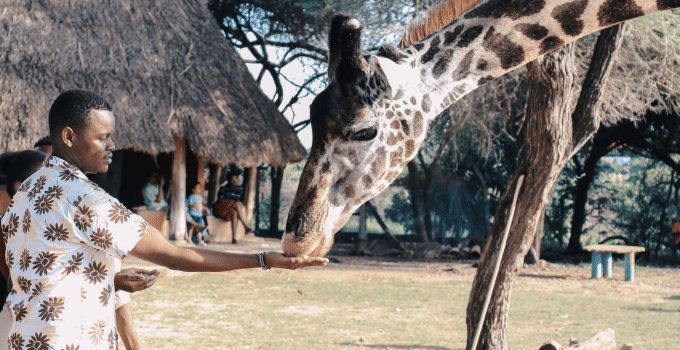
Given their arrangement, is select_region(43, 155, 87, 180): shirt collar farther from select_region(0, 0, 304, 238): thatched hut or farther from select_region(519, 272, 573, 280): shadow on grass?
select_region(519, 272, 573, 280): shadow on grass

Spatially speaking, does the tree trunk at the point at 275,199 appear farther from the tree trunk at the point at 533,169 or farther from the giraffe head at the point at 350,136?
the giraffe head at the point at 350,136

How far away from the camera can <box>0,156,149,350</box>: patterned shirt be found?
2559 mm

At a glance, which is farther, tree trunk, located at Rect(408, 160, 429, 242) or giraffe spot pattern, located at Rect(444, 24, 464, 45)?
tree trunk, located at Rect(408, 160, 429, 242)

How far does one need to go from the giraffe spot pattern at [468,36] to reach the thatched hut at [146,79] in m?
9.53

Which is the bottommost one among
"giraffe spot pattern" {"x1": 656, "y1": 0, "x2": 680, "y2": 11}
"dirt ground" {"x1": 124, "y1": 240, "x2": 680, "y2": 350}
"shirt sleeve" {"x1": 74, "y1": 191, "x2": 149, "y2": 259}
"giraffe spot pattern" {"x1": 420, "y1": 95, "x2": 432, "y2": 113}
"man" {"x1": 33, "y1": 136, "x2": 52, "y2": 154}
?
"dirt ground" {"x1": 124, "y1": 240, "x2": 680, "y2": 350}

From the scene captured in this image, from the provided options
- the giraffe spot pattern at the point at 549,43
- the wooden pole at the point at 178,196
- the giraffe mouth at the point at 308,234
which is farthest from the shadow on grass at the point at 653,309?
the giraffe mouth at the point at 308,234

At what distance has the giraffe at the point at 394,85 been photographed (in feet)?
9.93

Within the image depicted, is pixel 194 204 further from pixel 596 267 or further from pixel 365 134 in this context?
pixel 365 134

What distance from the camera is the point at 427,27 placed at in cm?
352

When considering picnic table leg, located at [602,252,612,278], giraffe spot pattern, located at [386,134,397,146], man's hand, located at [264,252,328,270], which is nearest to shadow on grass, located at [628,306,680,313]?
picnic table leg, located at [602,252,612,278]

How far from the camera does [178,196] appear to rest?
14.1 metres

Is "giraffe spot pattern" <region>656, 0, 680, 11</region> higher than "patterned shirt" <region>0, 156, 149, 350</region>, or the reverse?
"giraffe spot pattern" <region>656, 0, 680, 11</region>

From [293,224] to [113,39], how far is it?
1136 centimetres

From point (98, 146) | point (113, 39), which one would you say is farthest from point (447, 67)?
point (113, 39)
